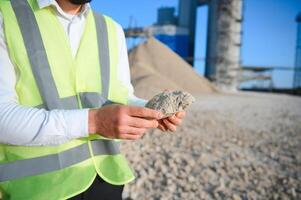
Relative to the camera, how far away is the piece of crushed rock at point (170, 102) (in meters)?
1.38

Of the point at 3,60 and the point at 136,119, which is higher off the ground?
the point at 3,60

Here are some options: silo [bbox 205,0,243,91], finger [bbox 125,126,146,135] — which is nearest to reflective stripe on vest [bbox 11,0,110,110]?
finger [bbox 125,126,146,135]

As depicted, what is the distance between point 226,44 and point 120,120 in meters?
20.8

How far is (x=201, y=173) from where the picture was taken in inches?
177

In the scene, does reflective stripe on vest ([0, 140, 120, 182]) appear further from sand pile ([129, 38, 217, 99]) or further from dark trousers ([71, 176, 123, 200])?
sand pile ([129, 38, 217, 99])

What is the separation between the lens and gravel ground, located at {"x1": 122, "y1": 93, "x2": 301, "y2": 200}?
4.01 meters

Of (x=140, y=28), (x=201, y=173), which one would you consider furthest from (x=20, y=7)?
(x=140, y=28)

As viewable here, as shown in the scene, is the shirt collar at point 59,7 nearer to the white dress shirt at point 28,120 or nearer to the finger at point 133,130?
the white dress shirt at point 28,120

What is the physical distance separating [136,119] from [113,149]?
302mm

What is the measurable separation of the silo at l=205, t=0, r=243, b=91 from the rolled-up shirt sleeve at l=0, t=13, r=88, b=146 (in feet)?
67.8

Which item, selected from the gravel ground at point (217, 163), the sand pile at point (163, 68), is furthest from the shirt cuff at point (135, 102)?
the sand pile at point (163, 68)

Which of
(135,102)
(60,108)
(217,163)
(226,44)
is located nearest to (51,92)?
(60,108)

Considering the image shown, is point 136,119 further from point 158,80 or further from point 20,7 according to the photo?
point 158,80

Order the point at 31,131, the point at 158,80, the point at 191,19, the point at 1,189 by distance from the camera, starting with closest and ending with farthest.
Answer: the point at 31,131
the point at 1,189
the point at 158,80
the point at 191,19
